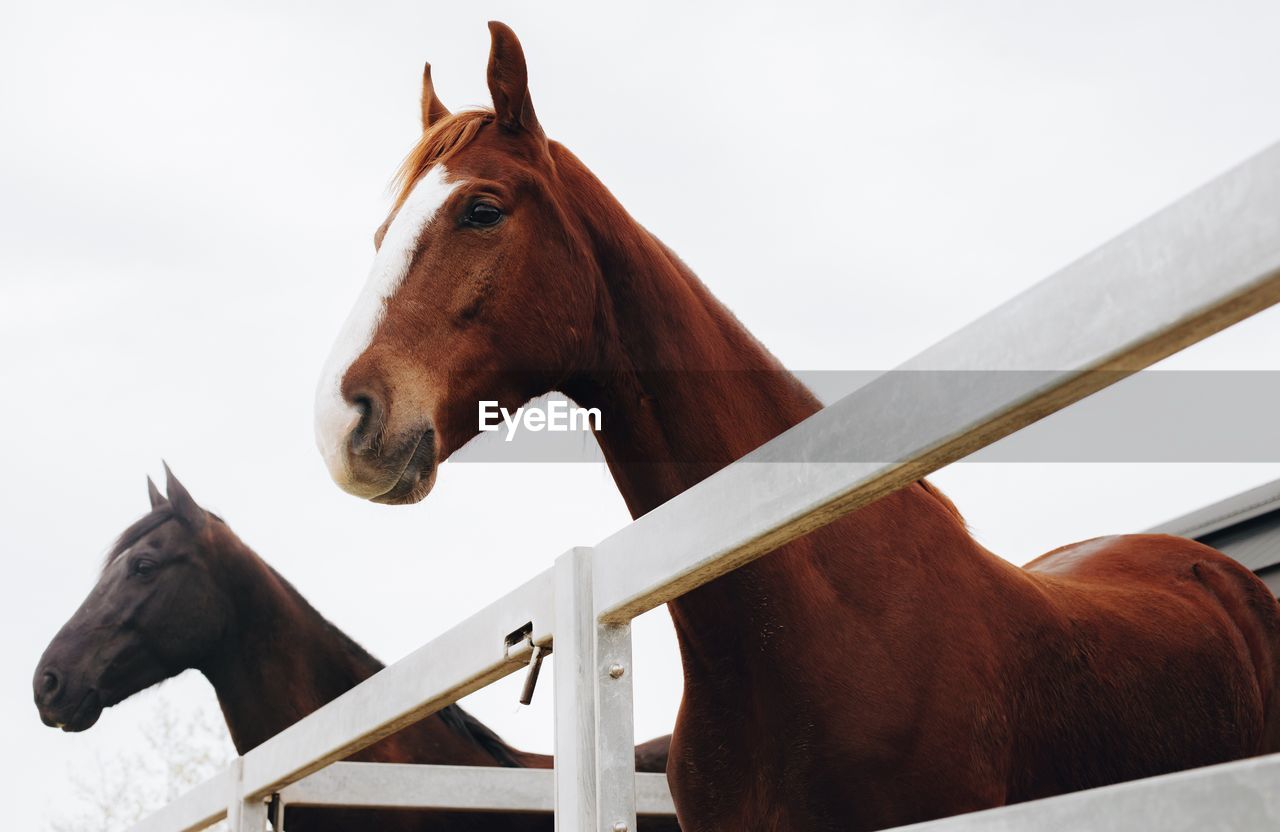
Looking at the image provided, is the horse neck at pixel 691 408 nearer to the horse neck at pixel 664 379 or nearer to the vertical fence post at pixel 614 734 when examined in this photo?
the horse neck at pixel 664 379

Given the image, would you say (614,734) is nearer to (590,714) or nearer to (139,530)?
(590,714)

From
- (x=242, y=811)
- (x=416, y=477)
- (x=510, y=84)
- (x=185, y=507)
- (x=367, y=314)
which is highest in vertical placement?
(x=510, y=84)

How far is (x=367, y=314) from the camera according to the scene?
6.59 ft

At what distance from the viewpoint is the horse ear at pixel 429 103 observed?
9.34ft

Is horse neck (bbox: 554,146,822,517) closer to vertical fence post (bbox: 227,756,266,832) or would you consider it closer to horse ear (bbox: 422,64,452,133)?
horse ear (bbox: 422,64,452,133)

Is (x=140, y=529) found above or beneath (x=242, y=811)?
above

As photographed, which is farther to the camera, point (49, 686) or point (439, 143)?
point (49, 686)

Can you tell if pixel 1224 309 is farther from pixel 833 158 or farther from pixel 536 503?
pixel 833 158

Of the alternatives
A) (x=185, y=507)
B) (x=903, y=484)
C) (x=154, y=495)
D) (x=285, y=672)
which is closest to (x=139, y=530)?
(x=185, y=507)

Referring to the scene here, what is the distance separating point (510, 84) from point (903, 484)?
1.57m

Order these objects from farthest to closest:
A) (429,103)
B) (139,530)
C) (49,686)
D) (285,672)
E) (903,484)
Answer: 1. (139,530)
2. (49,686)
3. (285,672)
4. (429,103)
5. (903,484)

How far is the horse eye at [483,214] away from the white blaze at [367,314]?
0.05m

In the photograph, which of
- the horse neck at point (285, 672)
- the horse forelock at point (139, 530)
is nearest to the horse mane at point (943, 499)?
the horse neck at point (285, 672)

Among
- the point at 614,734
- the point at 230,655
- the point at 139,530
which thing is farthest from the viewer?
the point at 139,530
